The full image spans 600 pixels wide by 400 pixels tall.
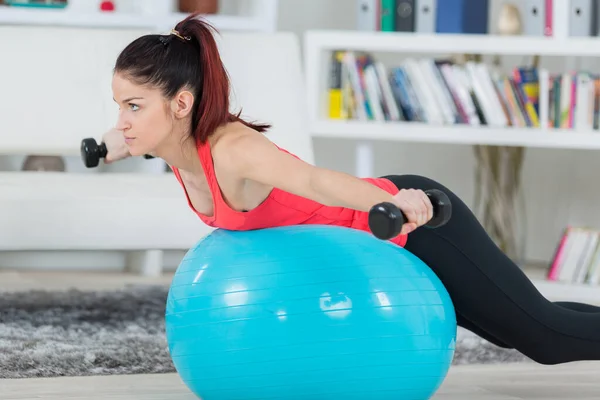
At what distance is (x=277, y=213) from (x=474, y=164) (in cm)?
307

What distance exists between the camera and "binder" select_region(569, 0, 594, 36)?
3.85 meters

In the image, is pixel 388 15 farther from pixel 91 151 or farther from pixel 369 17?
pixel 91 151

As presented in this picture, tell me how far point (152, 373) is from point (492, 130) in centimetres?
197

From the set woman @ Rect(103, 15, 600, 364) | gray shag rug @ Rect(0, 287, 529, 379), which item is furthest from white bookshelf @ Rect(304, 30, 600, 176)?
woman @ Rect(103, 15, 600, 364)

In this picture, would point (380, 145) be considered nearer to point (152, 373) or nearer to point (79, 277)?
point (79, 277)

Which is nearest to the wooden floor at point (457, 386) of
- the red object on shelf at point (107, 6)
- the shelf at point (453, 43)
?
the shelf at point (453, 43)

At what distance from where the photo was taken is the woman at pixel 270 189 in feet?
5.67

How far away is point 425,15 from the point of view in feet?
13.2

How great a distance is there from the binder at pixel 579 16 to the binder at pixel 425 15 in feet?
1.66

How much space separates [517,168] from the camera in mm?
4527

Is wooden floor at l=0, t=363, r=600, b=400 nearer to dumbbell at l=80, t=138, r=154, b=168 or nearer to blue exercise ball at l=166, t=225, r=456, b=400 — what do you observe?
blue exercise ball at l=166, t=225, r=456, b=400

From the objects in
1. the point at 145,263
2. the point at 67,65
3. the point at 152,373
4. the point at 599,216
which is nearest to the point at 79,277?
the point at 145,263

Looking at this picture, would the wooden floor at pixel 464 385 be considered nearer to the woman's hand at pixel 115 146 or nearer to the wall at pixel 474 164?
the woman's hand at pixel 115 146

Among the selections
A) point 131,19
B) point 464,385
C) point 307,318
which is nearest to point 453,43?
point 131,19
